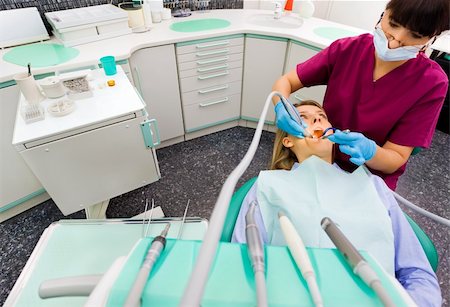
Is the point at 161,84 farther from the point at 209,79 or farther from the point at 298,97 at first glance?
the point at 298,97

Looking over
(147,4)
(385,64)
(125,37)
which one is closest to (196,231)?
(385,64)

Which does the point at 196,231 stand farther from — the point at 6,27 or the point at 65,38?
the point at 6,27

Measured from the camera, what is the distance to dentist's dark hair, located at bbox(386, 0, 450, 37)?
77cm

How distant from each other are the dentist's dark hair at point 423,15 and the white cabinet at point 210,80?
1.27 m

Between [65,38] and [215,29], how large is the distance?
0.95 meters

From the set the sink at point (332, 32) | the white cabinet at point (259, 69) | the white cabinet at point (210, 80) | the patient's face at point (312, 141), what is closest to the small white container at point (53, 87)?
the white cabinet at point (210, 80)

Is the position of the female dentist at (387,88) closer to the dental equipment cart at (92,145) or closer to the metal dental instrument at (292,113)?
the metal dental instrument at (292,113)

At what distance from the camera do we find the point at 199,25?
2.00m

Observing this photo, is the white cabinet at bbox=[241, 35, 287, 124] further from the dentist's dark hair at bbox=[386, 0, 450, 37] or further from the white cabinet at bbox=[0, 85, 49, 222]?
the white cabinet at bbox=[0, 85, 49, 222]

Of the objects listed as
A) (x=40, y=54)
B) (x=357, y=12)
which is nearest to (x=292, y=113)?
(x=40, y=54)

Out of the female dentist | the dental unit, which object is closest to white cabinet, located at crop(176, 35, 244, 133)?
the female dentist

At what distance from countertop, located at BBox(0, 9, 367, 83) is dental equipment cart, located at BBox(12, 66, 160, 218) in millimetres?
185

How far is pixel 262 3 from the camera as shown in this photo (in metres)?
2.39

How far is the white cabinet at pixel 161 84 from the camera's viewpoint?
5.78 ft
